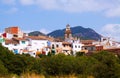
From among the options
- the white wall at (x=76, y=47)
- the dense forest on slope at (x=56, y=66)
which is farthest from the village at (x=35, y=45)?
the dense forest on slope at (x=56, y=66)

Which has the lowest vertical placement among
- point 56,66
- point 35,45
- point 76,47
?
point 56,66

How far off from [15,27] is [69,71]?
202 ft

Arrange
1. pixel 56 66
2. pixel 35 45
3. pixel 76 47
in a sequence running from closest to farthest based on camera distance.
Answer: pixel 56 66
pixel 35 45
pixel 76 47

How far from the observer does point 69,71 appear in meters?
24.8

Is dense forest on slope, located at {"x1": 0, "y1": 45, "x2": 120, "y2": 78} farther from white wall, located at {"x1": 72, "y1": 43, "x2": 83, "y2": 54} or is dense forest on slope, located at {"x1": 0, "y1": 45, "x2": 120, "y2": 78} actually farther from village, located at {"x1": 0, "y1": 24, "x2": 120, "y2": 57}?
white wall, located at {"x1": 72, "y1": 43, "x2": 83, "y2": 54}

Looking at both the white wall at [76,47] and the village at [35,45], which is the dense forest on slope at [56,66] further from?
the white wall at [76,47]

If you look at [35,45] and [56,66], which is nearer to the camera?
[56,66]

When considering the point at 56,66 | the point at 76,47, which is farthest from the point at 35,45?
the point at 56,66

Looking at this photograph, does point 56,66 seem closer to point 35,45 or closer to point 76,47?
point 35,45

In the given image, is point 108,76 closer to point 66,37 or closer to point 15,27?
point 15,27

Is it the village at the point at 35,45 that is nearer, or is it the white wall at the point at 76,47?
the village at the point at 35,45

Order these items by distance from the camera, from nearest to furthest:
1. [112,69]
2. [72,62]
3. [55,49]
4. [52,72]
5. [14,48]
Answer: [112,69] < [52,72] < [72,62] < [14,48] < [55,49]

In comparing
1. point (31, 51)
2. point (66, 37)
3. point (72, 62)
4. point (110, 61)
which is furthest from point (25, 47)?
point (110, 61)

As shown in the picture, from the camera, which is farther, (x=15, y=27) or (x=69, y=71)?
(x=15, y=27)
